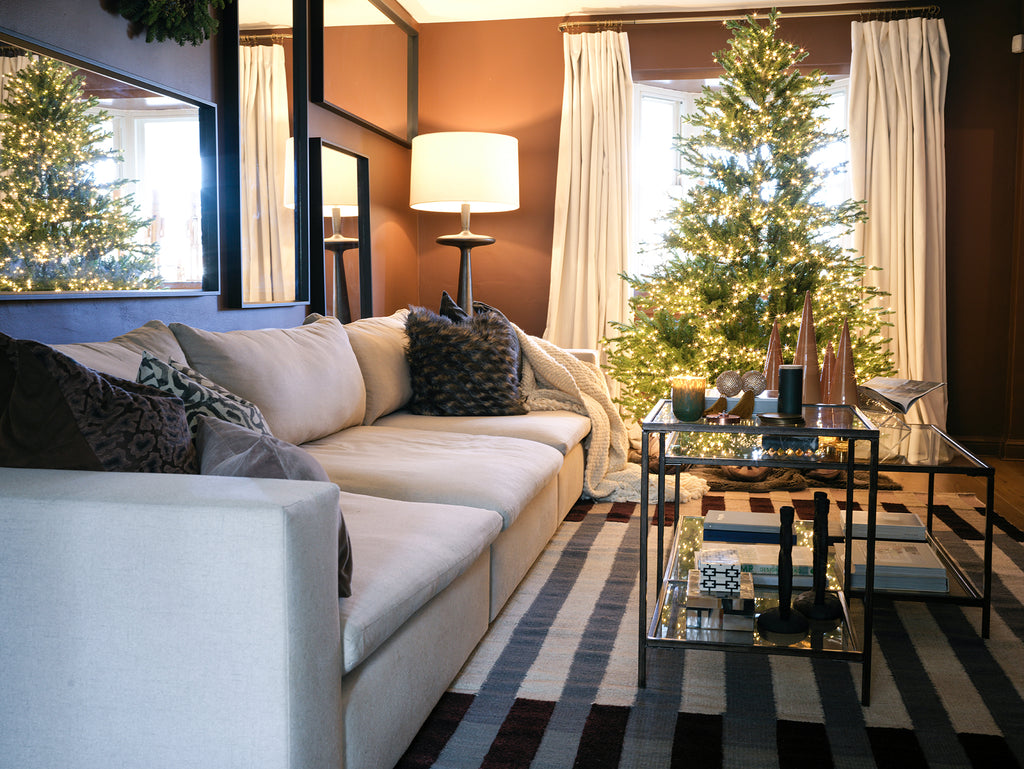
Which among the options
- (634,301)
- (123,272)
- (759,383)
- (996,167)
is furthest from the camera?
(996,167)

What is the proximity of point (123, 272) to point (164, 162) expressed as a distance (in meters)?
0.42

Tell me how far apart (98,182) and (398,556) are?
1501mm

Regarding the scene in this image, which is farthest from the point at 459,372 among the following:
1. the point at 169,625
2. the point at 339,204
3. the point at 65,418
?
the point at 169,625

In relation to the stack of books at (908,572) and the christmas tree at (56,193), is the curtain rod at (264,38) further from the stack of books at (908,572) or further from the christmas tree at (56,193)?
the stack of books at (908,572)

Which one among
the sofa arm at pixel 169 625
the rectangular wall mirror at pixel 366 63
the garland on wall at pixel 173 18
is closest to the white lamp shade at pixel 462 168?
the rectangular wall mirror at pixel 366 63

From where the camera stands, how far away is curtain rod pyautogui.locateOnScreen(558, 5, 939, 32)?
4.98 meters

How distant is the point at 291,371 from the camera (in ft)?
8.91

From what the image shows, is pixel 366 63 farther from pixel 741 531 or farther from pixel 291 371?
pixel 741 531

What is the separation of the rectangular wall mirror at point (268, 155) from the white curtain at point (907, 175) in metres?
3.09

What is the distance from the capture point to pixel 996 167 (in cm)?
501

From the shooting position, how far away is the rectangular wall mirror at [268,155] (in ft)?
10.8

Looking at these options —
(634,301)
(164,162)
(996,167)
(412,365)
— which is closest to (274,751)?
(164,162)

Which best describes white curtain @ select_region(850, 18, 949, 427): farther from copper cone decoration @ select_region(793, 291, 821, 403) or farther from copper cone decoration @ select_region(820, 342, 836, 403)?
copper cone decoration @ select_region(793, 291, 821, 403)

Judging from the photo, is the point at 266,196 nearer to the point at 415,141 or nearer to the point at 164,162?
the point at 164,162
